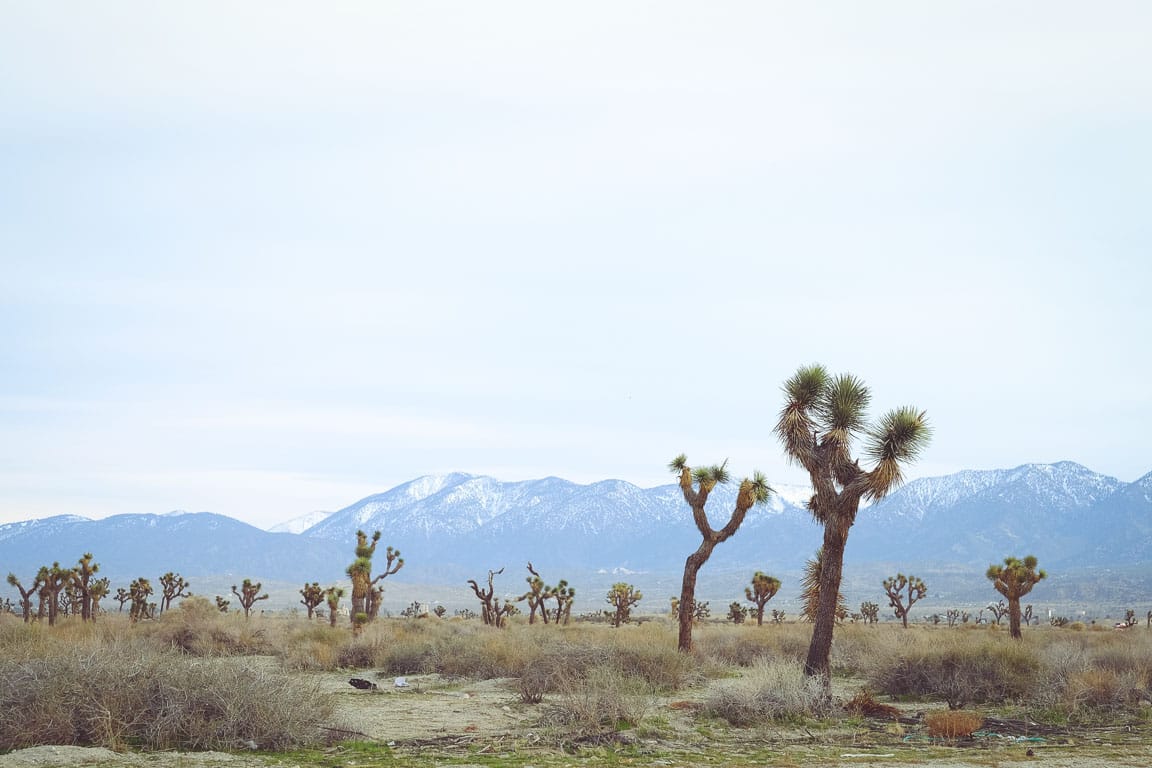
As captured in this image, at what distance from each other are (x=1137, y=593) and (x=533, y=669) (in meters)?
198

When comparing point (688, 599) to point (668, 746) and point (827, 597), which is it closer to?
point (827, 597)

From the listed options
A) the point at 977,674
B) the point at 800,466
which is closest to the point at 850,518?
the point at 800,466

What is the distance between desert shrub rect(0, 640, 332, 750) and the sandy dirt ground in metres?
0.44

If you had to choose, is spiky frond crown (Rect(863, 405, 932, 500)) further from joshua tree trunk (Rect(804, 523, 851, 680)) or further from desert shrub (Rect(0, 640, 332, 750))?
desert shrub (Rect(0, 640, 332, 750))

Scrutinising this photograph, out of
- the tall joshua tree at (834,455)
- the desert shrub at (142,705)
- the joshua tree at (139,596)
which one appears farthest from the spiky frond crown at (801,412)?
the joshua tree at (139,596)

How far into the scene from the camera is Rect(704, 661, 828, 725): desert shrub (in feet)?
55.0

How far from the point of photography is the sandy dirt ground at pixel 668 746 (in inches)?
483

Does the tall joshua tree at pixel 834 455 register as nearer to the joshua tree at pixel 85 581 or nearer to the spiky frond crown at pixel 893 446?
the spiky frond crown at pixel 893 446

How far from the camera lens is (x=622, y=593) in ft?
188

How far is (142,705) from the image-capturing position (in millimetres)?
13109

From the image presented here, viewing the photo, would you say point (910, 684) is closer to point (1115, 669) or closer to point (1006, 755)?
point (1115, 669)

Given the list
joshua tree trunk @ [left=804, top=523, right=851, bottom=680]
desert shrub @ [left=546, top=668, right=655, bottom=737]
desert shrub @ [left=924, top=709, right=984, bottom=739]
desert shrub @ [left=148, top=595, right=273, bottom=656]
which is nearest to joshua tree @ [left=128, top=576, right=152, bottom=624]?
desert shrub @ [left=148, top=595, right=273, bottom=656]

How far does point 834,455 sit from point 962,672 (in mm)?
5473

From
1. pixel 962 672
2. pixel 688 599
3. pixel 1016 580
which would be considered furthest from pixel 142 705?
pixel 1016 580
